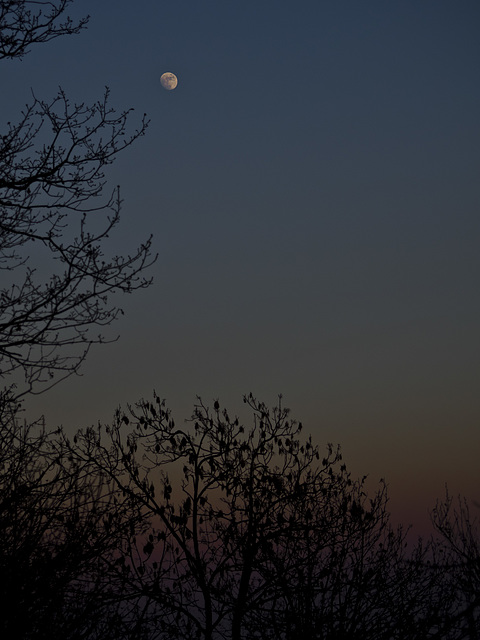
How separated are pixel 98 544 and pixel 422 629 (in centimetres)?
1064

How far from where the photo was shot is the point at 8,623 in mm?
6555

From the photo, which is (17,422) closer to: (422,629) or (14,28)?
(14,28)

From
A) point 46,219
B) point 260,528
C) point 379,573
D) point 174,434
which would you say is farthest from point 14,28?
point 379,573

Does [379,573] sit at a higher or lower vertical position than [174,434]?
lower

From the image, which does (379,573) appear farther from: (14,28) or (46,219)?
(14,28)

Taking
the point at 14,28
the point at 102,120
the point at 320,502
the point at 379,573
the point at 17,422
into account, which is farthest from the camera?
the point at 320,502

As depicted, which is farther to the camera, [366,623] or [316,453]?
[316,453]

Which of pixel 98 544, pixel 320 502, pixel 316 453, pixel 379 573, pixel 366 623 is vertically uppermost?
pixel 316 453

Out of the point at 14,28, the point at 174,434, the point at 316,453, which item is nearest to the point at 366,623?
the point at 316,453

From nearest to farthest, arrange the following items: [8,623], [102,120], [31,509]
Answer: [8,623]
[31,509]
[102,120]

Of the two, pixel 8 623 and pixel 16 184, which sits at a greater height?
pixel 16 184

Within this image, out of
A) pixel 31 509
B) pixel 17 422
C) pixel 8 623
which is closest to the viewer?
pixel 8 623

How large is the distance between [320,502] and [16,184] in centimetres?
1143

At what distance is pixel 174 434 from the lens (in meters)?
16.8
